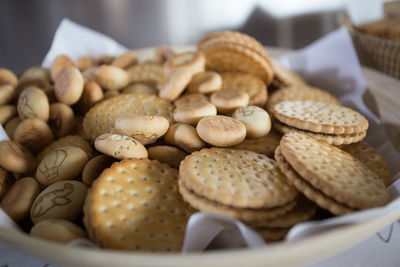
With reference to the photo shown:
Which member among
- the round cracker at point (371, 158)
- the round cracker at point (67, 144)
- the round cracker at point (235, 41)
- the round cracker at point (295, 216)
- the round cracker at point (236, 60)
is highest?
the round cracker at point (235, 41)

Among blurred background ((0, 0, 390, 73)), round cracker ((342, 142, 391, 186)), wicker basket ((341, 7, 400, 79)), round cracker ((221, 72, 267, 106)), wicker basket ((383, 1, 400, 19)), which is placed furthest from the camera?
blurred background ((0, 0, 390, 73))

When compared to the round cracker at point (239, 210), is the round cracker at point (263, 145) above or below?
below

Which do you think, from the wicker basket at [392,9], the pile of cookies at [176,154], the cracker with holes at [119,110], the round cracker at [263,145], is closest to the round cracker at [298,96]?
the pile of cookies at [176,154]

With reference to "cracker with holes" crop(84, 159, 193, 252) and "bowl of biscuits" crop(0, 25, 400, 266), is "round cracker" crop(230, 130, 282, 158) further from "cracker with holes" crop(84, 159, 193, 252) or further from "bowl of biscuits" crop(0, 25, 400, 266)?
"cracker with holes" crop(84, 159, 193, 252)

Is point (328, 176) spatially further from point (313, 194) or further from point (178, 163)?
point (178, 163)

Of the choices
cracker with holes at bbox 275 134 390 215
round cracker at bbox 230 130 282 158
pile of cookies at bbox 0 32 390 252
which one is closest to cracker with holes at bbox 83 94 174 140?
pile of cookies at bbox 0 32 390 252

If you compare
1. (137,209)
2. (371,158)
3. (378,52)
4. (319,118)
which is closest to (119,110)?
(137,209)

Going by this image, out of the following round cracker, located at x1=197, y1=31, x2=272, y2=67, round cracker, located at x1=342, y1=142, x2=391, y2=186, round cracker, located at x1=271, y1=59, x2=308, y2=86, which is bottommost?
round cracker, located at x1=342, y1=142, x2=391, y2=186

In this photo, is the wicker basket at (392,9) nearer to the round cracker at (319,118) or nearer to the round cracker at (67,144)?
the round cracker at (319,118)
